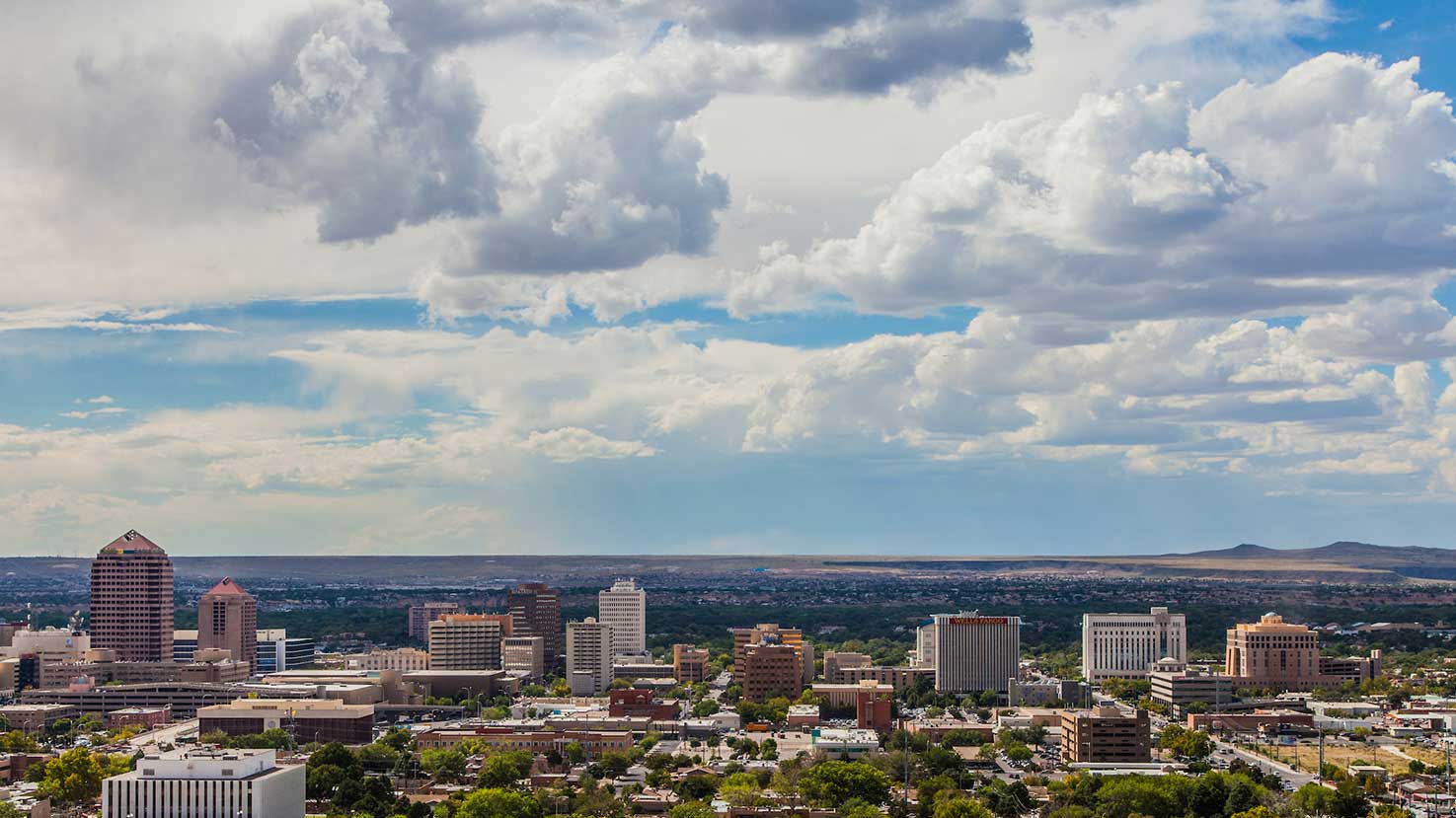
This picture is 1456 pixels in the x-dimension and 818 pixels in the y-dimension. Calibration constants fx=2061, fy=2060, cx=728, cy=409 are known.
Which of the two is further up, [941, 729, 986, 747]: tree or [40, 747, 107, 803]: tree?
[40, 747, 107, 803]: tree

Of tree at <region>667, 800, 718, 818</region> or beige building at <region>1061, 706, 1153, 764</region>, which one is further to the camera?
beige building at <region>1061, 706, 1153, 764</region>

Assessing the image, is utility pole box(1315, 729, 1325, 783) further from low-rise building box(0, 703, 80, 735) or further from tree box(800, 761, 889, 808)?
low-rise building box(0, 703, 80, 735)

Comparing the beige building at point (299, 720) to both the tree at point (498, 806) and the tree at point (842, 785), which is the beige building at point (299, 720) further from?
the tree at point (842, 785)

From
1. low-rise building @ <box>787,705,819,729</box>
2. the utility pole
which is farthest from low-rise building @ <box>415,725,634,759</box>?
the utility pole

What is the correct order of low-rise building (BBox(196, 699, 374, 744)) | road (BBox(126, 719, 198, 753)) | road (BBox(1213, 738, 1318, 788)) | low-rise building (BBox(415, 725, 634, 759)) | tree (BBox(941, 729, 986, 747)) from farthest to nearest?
low-rise building (BBox(196, 699, 374, 744)), tree (BBox(941, 729, 986, 747)), road (BBox(126, 719, 198, 753)), low-rise building (BBox(415, 725, 634, 759)), road (BBox(1213, 738, 1318, 788))

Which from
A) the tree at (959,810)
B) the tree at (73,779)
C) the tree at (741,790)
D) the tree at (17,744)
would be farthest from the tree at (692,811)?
the tree at (17,744)

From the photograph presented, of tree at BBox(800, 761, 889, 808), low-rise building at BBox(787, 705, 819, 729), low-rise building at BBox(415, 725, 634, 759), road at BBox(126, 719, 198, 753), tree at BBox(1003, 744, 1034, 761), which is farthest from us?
low-rise building at BBox(787, 705, 819, 729)

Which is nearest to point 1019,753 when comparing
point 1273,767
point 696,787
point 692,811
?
point 1273,767
